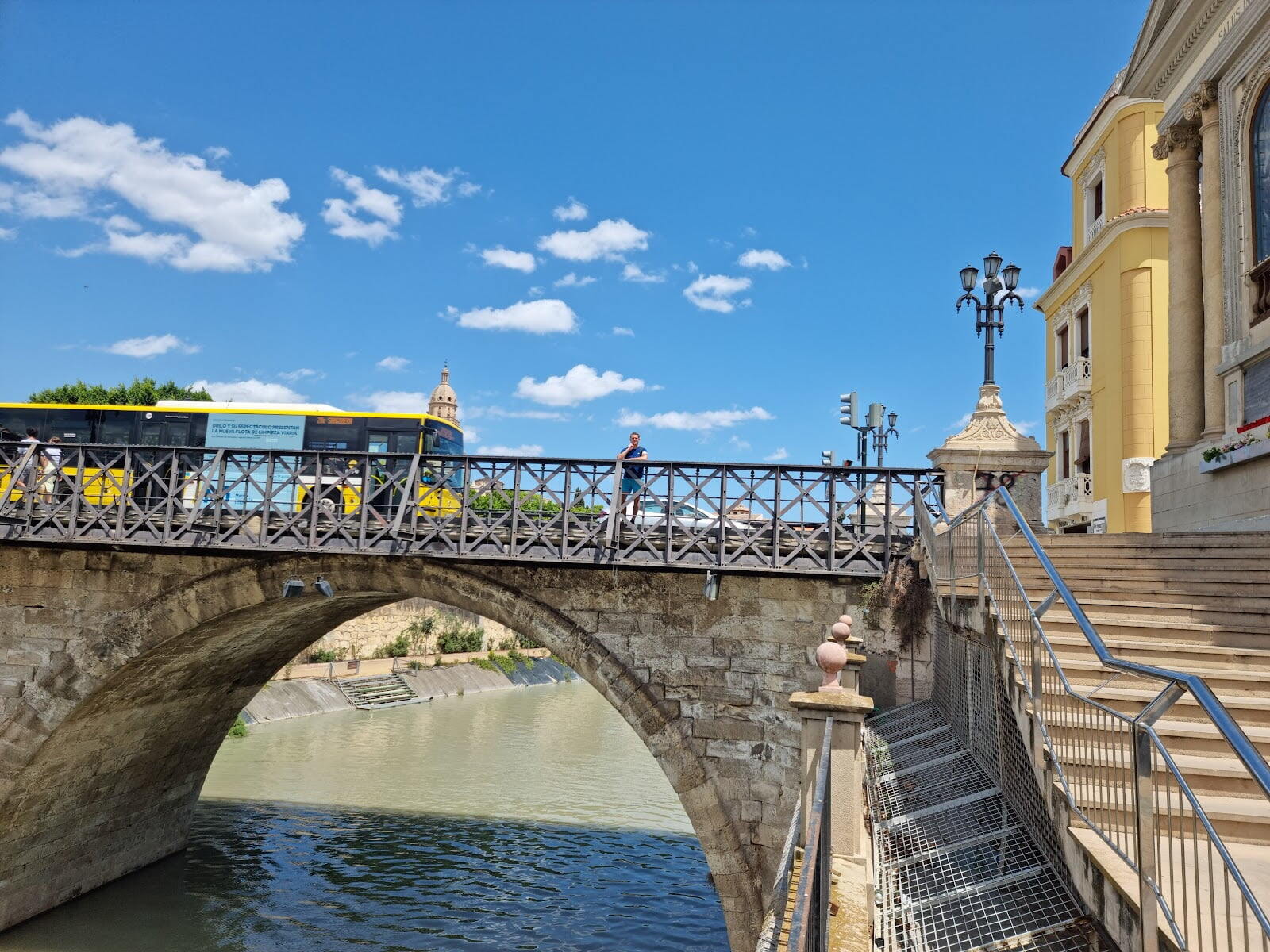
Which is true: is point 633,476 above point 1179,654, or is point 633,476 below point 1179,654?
above

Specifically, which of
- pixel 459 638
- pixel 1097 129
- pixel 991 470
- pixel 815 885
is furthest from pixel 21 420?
pixel 1097 129

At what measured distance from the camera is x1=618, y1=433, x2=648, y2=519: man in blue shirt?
31.3 ft

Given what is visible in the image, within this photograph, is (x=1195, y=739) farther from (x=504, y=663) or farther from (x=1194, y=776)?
(x=504, y=663)

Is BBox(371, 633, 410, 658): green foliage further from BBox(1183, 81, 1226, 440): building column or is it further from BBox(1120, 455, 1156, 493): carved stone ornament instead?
BBox(1183, 81, 1226, 440): building column

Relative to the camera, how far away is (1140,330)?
693 inches

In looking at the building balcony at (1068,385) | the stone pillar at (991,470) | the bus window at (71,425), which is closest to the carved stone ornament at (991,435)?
the stone pillar at (991,470)

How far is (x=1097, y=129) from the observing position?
1980 cm

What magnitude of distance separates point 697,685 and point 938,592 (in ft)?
9.38

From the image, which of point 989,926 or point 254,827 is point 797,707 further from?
point 254,827

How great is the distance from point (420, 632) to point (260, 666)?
58.9ft

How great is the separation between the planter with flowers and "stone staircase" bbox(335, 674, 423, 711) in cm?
2387

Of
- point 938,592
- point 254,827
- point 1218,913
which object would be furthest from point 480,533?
point 254,827

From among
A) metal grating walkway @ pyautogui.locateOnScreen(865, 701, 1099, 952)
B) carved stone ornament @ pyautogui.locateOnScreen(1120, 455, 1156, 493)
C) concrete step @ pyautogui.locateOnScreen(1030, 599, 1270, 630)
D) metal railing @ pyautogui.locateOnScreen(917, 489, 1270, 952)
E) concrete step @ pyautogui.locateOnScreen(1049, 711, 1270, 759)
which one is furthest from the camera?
carved stone ornament @ pyautogui.locateOnScreen(1120, 455, 1156, 493)

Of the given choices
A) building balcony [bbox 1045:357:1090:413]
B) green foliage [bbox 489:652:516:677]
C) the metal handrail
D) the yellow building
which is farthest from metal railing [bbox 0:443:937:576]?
green foliage [bbox 489:652:516:677]
